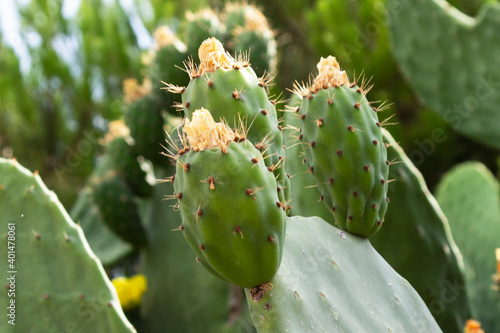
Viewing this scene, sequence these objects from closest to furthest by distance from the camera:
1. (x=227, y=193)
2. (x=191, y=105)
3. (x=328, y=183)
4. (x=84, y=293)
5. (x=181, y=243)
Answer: (x=227, y=193) → (x=191, y=105) → (x=328, y=183) → (x=84, y=293) → (x=181, y=243)

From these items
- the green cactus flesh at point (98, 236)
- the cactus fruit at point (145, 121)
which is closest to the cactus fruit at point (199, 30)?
the cactus fruit at point (145, 121)

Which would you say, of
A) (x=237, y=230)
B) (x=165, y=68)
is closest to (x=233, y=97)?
(x=237, y=230)

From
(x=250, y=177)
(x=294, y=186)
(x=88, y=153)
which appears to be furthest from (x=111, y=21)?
(x=250, y=177)

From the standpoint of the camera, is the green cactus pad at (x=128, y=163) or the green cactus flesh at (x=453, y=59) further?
the green cactus flesh at (x=453, y=59)

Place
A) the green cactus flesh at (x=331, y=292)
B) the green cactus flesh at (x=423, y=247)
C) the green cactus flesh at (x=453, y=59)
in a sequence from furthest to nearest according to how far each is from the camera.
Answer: the green cactus flesh at (x=453, y=59) → the green cactus flesh at (x=423, y=247) → the green cactus flesh at (x=331, y=292)

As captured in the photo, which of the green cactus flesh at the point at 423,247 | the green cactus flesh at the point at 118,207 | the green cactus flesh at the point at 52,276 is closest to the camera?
the green cactus flesh at the point at 52,276

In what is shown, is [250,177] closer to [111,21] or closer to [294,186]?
[294,186]

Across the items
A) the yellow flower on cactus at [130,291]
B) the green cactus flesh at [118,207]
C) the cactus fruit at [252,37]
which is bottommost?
the yellow flower on cactus at [130,291]

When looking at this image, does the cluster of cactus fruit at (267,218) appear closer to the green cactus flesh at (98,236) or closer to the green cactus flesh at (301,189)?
the green cactus flesh at (301,189)
